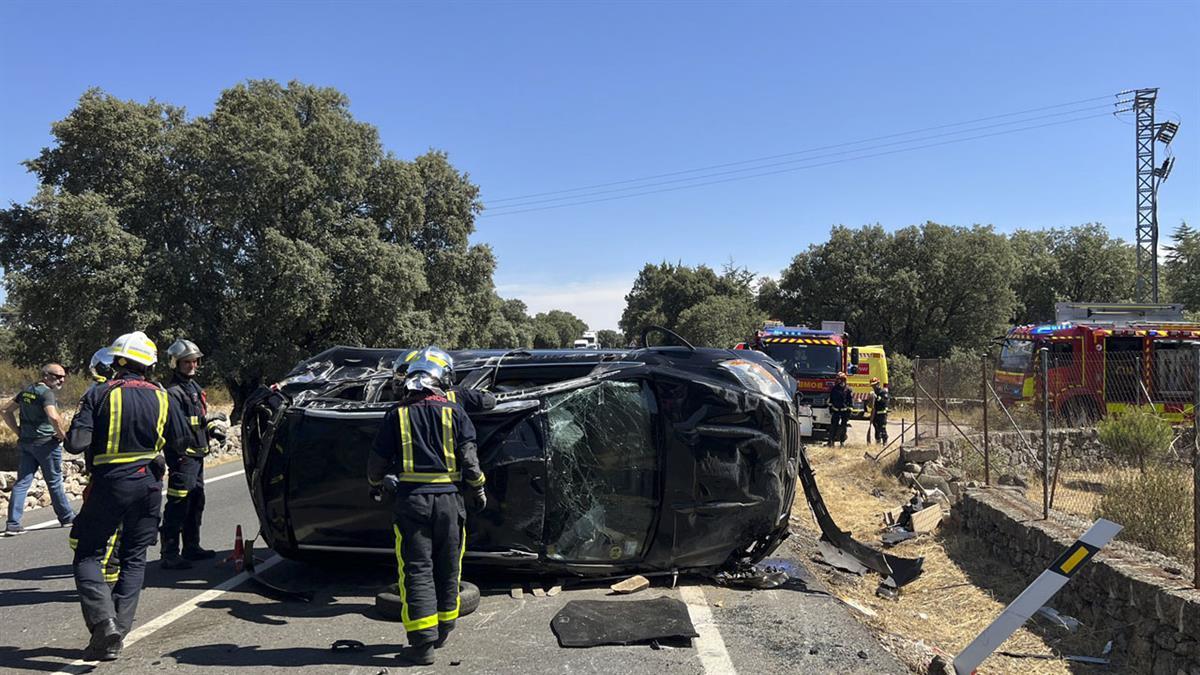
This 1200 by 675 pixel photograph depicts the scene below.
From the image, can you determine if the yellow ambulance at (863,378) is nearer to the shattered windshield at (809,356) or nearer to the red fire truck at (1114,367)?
the shattered windshield at (809,356)

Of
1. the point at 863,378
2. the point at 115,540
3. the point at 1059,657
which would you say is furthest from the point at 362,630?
the point at 863,378

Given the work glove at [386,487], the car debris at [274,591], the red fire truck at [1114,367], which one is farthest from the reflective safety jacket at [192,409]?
the red fire truck at [1114,367]

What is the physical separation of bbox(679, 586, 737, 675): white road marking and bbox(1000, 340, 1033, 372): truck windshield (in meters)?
14.5

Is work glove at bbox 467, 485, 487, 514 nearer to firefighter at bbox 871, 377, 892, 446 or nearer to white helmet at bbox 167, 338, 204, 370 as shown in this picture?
white helmet at bbox 167, 338, 204, 370

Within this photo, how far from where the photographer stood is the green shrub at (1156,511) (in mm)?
6086

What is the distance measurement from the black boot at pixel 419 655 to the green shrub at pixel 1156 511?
5.92 m

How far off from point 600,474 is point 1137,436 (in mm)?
9347

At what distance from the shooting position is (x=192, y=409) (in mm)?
5992

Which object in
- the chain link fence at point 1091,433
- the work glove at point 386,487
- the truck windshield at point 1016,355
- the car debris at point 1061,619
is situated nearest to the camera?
the work glove at point 386,487

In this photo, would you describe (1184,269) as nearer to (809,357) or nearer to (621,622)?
(809,357)

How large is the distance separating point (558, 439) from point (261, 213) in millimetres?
22579

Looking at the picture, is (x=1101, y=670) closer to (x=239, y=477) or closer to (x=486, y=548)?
(x=486, y=548)

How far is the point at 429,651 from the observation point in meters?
4.08

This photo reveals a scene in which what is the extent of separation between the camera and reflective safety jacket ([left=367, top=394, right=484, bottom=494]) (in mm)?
4257
